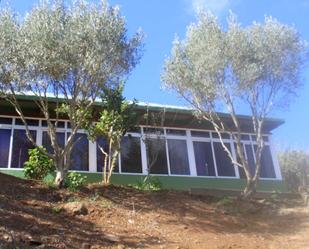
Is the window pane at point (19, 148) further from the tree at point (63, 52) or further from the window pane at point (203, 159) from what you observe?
the window pane at point (203, 159)

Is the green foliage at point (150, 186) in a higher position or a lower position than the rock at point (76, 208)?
higher

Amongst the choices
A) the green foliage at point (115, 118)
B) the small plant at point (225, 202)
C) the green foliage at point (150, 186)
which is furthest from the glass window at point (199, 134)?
the small plant at point (225, 202)

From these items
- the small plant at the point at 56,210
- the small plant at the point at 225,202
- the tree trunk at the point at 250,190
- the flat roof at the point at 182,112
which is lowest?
the small plant at the point at 56,210

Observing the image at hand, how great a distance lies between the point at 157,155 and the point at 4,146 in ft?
22.7

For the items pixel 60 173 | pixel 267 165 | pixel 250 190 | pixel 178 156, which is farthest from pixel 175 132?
pixel 60 173

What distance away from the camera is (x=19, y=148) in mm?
18969

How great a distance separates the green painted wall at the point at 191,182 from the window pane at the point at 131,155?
0.45 meters

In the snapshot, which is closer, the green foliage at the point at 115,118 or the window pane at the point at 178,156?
the green foliage at the point at 115,118

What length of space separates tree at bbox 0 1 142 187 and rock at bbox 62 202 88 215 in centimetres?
208

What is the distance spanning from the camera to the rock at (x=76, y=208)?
11914 mm

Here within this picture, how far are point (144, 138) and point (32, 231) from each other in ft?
36.0

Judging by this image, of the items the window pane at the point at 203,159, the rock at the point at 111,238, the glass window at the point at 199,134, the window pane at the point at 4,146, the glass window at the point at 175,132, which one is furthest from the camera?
the glass window at the point at 199,134

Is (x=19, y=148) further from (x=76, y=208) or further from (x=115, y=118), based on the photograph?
(x=76, y=208)

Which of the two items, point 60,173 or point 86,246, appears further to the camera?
point 60,173
